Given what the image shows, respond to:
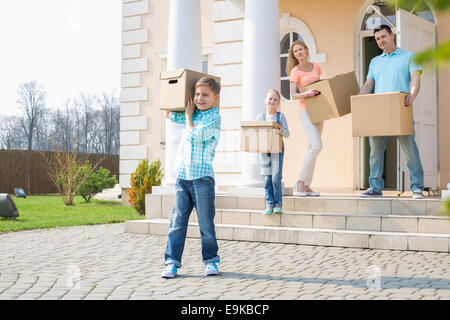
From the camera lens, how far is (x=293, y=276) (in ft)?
14.8

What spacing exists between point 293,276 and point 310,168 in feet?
10.0

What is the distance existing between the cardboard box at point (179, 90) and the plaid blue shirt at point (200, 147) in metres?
0.40

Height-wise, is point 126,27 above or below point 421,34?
above

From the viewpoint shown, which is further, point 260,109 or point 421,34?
point 421,34

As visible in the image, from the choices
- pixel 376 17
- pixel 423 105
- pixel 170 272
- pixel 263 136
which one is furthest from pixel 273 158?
pixel 376 17

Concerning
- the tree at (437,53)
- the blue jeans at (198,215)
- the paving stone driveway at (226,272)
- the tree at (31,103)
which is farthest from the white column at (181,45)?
the tree at (31,103)

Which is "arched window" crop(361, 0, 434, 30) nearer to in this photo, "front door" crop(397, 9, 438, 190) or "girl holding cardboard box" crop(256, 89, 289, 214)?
"front door" crop(397, 9, 438, 190)

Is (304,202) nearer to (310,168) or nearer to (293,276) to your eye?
(310,168)

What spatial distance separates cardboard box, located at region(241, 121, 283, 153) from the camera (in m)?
6.39

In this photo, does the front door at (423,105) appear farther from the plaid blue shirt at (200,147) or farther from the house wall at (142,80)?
the house wall at (142,80)

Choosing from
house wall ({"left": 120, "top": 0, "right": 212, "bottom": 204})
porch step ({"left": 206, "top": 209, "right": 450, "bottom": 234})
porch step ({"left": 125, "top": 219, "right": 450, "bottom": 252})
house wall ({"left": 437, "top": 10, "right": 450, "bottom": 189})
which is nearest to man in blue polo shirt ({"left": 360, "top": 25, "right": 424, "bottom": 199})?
porch step ({"left": 206, "top": 209, "right": 450, "bottom": 234})

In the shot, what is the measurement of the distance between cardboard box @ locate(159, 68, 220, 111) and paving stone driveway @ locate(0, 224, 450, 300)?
5.17 ft
